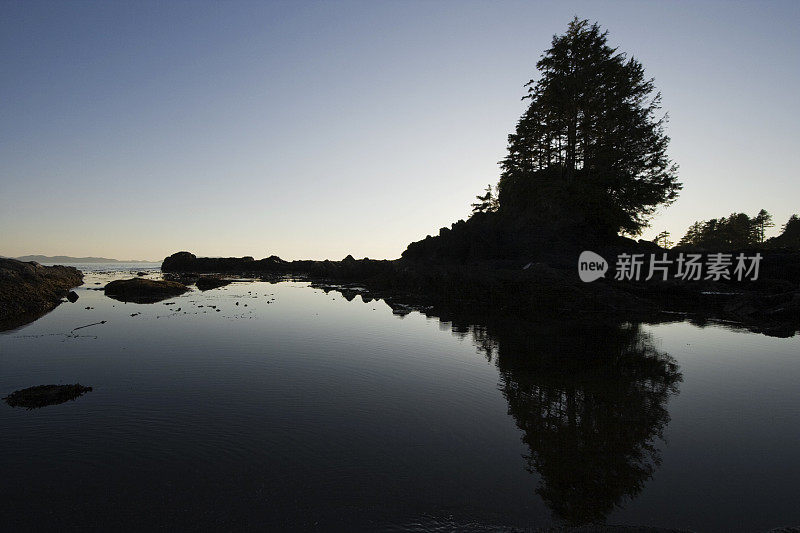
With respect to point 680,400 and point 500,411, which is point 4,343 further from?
point 680,400

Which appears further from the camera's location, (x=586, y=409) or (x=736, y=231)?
(x=736, y=231)

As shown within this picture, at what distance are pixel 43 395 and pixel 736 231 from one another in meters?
114

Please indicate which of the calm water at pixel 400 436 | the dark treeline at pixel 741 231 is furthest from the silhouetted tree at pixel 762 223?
the calm water at pixel 400 436

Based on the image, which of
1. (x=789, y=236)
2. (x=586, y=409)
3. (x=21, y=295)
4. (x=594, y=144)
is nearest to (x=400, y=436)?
(x=586, y=409)

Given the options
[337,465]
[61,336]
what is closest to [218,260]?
[61,336]

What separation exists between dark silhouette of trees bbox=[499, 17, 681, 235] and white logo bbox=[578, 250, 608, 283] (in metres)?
5.53

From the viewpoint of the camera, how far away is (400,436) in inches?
259

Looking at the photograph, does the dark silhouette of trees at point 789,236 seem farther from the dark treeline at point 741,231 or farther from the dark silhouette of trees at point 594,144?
the dark silhouette of trees at point 594,144

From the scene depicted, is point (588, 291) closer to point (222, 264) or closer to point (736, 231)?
point (222, 264)

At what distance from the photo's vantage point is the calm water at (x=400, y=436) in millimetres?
4531

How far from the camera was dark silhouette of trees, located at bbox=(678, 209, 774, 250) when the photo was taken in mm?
84375

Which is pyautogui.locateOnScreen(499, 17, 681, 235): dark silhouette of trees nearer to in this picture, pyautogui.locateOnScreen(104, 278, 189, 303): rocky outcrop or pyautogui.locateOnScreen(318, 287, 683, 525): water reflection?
pyautogui.locateOnScreen(318, 287, 683, 525): water reflection

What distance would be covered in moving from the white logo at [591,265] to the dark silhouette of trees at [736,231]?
217 ft

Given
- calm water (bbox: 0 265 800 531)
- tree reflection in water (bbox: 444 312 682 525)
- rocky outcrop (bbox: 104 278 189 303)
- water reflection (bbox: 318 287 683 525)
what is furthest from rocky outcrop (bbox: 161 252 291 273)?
tree reflection in water (bbox: 444 312 682 525)
